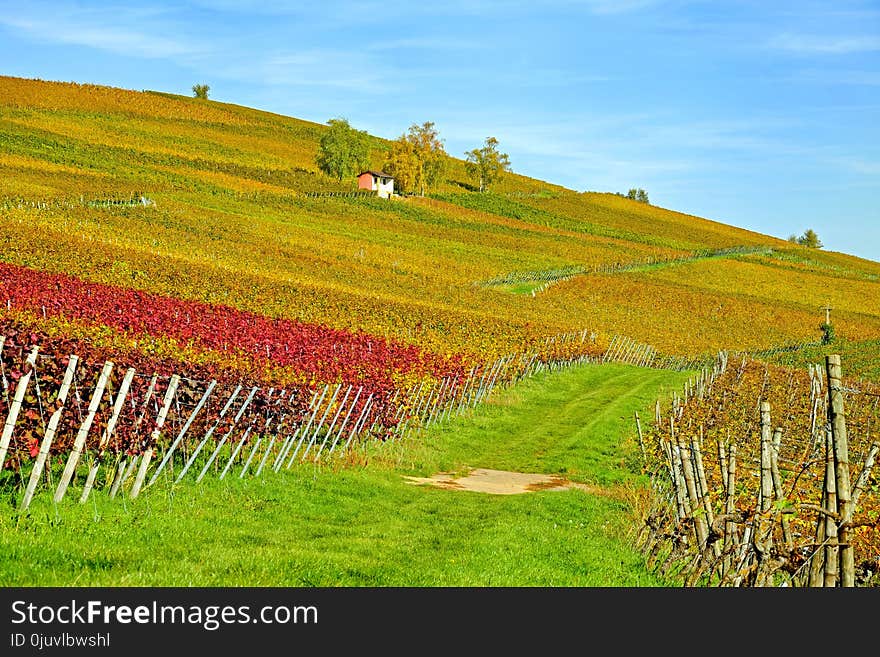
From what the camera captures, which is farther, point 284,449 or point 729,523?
point 284,449

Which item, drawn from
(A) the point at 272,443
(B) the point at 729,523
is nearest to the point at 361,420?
(A) the point at 272,443

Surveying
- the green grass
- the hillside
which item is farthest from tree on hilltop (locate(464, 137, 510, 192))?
the green grass

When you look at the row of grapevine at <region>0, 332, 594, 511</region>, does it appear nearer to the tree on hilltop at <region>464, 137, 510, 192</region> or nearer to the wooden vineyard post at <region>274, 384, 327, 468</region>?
the wooden vineyard post at <region>274, 384, 327, 468</region>

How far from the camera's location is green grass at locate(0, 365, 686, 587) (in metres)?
9.30

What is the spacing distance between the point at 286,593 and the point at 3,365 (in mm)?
7018

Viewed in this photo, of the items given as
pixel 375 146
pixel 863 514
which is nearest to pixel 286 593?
pixel 863 514

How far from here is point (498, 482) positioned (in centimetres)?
2066

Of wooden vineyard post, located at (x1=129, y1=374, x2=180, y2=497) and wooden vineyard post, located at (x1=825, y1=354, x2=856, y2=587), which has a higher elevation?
wooden vineyard post, located at (x1=825, y1=354, x2=856, y2=587)

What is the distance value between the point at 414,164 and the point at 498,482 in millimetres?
112933

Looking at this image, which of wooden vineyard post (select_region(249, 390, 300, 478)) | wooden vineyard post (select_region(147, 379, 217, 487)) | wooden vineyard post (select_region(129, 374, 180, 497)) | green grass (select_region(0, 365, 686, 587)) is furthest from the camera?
wooden vineyard post (select_region(249, 390, 300, 478))

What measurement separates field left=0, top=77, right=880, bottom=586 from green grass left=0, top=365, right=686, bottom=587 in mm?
69

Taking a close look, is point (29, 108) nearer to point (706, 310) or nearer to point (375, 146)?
point (375, 146)

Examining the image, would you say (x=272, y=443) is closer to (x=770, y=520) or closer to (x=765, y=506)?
(x=765, y=506)

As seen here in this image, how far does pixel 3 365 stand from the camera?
42.0ft
